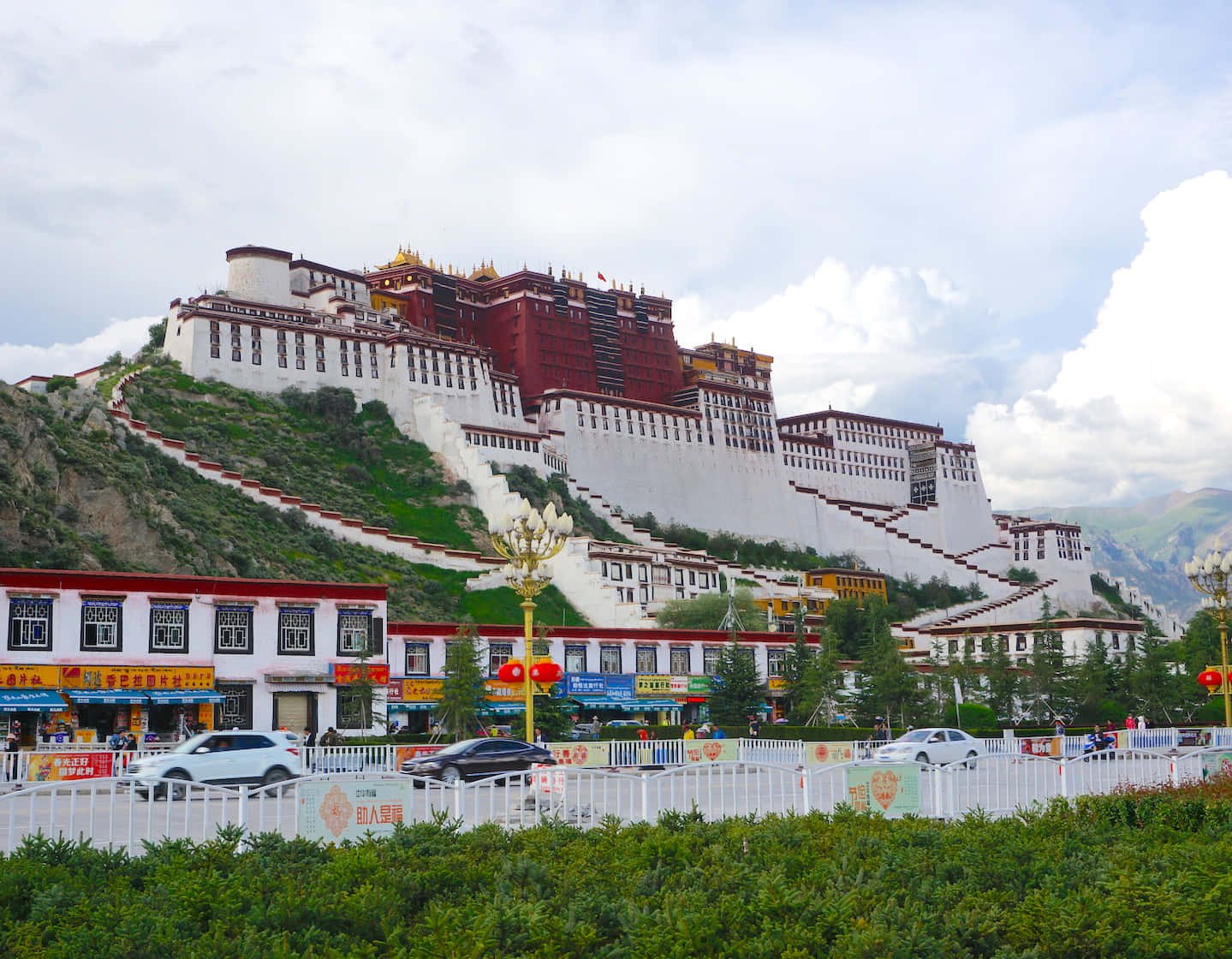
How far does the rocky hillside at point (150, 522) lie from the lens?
5341 centimetres

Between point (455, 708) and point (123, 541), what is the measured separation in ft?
70.8

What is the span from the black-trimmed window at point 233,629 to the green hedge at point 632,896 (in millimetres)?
31208

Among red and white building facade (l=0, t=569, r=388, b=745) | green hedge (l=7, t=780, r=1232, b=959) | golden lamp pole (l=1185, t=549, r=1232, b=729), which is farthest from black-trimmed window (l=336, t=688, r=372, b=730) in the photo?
green hedge (l=7, t=780, r=1232, b=959)

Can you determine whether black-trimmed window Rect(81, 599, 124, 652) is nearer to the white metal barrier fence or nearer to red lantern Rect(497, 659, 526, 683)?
the white metal barrier fence

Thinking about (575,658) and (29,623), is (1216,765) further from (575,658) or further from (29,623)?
(575,658)

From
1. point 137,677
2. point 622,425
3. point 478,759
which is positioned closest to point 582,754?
point 478,759

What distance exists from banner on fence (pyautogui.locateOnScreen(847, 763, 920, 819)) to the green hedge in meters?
3.24

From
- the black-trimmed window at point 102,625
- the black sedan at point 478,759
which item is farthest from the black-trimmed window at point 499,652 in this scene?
the black sedan at point 478,759

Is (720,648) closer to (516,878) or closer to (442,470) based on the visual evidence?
(442,470)

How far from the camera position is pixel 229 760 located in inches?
1061

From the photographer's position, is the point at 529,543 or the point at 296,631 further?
the point at 296,631

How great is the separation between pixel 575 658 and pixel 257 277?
2306 inches

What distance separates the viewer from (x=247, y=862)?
1018cm

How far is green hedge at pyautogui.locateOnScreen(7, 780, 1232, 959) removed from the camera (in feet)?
25.8
